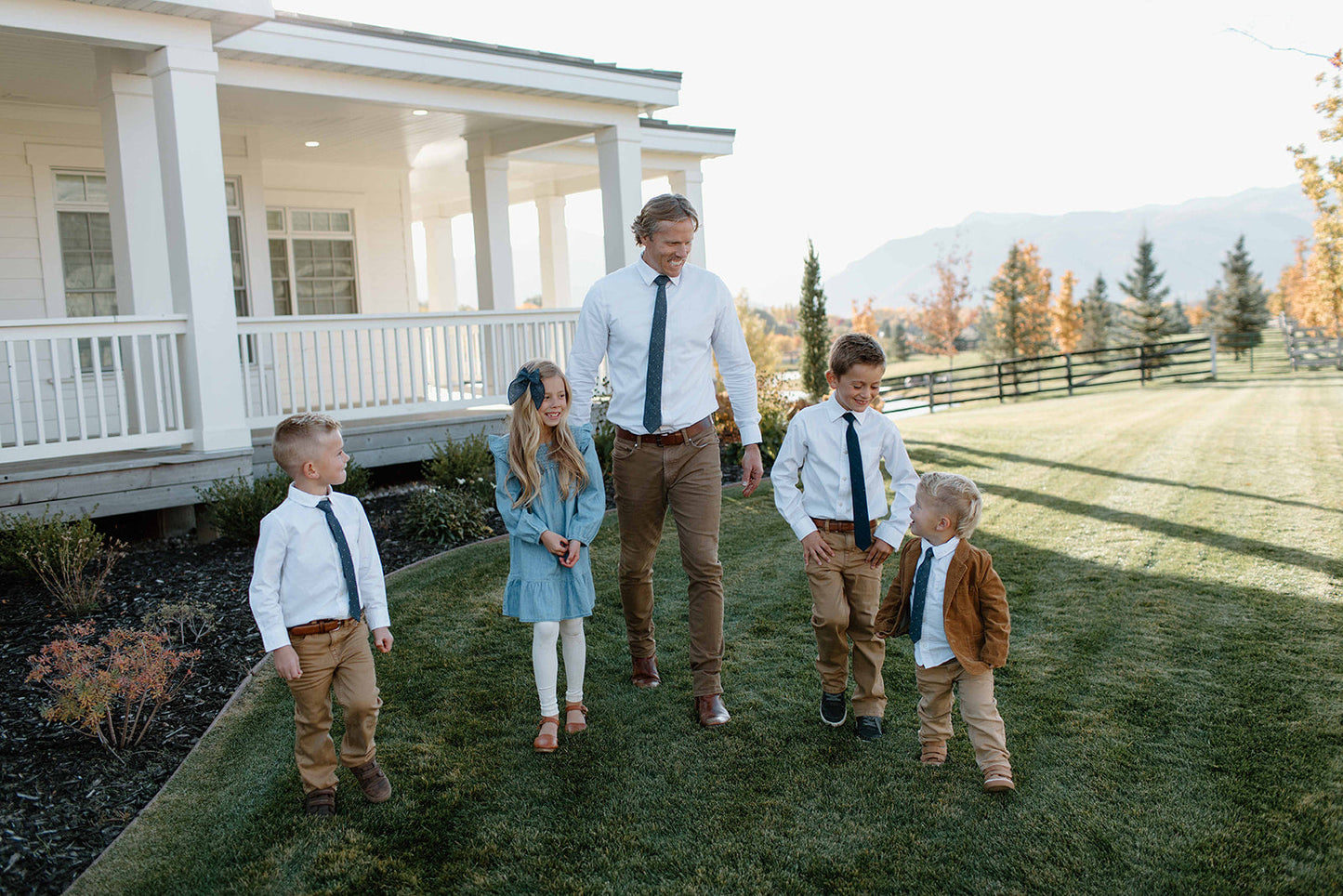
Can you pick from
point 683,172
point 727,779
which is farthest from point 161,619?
point 683,172

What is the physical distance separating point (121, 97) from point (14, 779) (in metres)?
5.56

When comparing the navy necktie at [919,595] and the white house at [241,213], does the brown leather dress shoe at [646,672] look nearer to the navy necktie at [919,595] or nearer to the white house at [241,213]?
the navy necktie at [919,595]

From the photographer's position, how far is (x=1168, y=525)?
7020 millimetres

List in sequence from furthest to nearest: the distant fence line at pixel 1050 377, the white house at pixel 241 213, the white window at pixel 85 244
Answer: the distant fence line at pixel 1050 377 < the white window at pixel 85 244 < the white house at pixel 241 213

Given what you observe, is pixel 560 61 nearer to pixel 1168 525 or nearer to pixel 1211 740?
pixel 1168 525

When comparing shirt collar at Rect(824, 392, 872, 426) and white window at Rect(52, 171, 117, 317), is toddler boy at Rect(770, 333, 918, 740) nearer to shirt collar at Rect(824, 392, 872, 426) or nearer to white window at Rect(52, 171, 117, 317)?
shirt collar at Rect(824, 392, 872, 426)

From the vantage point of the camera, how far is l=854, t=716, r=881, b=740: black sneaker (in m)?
3.66

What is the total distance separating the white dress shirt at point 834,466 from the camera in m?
3.63

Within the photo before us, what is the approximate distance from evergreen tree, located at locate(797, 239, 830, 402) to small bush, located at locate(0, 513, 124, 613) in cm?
1382

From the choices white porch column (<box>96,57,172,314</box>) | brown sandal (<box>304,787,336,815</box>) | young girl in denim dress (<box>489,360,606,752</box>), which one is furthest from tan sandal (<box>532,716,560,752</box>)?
white porch column (<box>96,57,172,314</box>)

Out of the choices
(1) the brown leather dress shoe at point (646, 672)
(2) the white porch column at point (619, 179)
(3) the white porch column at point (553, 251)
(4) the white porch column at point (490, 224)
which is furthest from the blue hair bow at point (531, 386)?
(3) the white porch column at point (553, 251)

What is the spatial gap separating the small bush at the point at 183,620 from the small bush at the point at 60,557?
459 mm

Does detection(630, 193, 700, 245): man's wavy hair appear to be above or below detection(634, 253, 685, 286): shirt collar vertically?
above

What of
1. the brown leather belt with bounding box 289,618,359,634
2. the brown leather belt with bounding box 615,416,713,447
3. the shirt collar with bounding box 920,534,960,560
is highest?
the brown leather belt with bounding box 615,416,713,447
